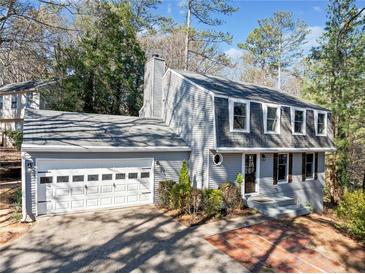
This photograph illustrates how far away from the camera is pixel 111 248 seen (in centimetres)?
760

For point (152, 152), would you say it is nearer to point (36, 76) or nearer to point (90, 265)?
point (90, 265)

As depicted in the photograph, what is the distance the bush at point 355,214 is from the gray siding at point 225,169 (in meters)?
4.67

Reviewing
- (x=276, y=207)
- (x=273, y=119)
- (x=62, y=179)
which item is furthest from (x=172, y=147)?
(x=273, y=119)

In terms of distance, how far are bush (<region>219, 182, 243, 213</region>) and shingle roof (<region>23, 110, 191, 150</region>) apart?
9.58 ft

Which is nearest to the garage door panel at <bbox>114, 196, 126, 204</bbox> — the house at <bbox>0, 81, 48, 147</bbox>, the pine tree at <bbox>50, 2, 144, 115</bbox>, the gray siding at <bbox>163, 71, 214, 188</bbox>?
the gray siding at <bbox>163, 71, 214, 188</bbox>

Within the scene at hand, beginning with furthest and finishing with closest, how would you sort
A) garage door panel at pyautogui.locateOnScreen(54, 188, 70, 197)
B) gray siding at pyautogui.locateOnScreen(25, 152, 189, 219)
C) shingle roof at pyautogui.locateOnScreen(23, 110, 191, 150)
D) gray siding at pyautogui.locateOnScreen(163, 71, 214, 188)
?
1. gray siding at pyautogui.locateOnScreen(163, 71, 214, 188)
2. shingle roof at pyautogui.locateOnScreen(23, 110, 191, 150)
3. garage door panel at pyautogui.locateOnScreen(54, 188, 70, 197)
4. gray siding at pyautogui.locateOnScreen(25, 152, 189, 219)

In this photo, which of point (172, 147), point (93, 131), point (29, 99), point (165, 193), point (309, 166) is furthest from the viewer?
point (29, 99)

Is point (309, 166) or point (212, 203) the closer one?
point (212, 203)

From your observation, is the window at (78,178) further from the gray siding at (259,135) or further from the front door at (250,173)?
the front door at (250,173)

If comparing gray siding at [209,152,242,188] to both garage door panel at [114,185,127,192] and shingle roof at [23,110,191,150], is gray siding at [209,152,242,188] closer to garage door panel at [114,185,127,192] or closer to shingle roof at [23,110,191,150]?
shingle roof at [23,110,191,150]

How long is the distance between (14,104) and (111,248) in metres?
26.2

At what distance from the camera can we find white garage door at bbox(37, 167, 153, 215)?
32.9 ft

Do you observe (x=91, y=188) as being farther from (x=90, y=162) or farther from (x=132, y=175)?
(x=132, y=175)

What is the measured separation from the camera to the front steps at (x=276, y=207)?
11336mm
